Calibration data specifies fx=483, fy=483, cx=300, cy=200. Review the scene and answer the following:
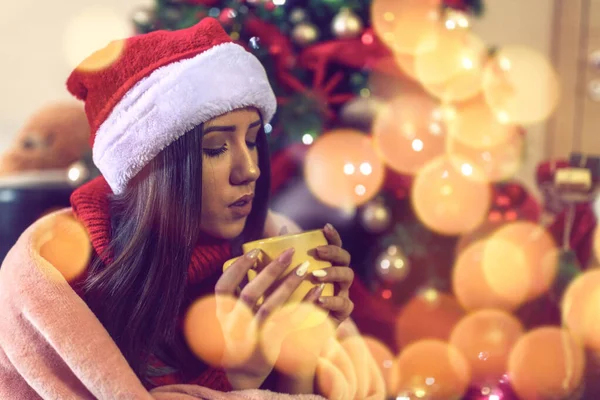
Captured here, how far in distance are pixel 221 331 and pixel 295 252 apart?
17cm

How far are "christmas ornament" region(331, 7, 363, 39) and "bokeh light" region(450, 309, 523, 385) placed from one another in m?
0.82

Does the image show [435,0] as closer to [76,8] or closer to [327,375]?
[327,375]

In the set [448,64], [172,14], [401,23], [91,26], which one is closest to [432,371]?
[448,64]

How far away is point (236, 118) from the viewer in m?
0.65

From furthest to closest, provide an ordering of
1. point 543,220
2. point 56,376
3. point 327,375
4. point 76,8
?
point 76,8, point 543,220, point 327,375, point 56,376

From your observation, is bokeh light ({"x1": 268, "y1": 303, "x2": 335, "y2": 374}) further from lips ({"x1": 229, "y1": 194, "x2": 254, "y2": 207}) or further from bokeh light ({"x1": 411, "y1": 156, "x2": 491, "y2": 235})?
bokeh light ({"x1": 411, "y1": 156, "x2": 491, "y2": 235})

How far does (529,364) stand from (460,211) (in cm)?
43

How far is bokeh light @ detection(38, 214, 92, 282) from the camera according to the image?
67 cm

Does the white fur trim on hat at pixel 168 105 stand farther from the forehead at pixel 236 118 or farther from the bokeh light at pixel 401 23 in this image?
the bokeh light at pixel 401 23

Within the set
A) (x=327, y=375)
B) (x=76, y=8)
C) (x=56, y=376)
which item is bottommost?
(x=327, y=375)

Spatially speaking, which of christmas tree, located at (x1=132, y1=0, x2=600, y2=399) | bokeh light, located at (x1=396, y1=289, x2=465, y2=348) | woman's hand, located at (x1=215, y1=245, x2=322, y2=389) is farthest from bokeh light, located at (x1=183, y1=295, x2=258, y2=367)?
bokeh light, located at (x1=396, y1=289, x2=465, y2=348)

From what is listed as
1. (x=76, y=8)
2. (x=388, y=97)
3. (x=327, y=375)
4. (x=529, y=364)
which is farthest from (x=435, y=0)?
(x=76, y=8)

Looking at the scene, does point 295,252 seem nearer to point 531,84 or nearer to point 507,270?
point 507,270

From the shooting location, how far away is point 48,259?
665mm
